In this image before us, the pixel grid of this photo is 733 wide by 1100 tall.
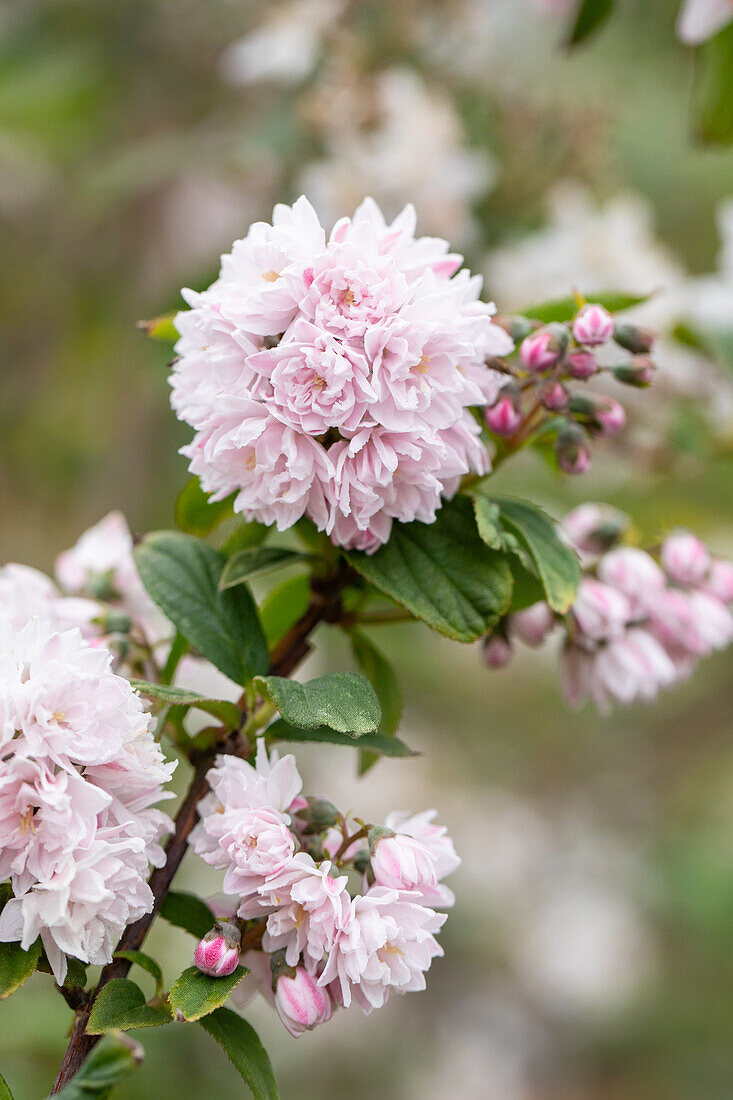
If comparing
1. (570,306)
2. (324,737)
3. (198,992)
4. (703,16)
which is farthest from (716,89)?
(198,992)

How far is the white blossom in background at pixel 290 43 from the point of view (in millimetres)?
1157

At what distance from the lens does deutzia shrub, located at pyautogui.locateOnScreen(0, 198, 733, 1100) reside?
1.08ft

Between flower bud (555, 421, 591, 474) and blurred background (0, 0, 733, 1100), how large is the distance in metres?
0.38

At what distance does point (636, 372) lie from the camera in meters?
0.44

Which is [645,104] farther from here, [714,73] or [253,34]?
[714,73]

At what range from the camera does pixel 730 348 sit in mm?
784

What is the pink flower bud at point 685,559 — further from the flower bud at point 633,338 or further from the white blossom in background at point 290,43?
the white blossom in background at point 290,43

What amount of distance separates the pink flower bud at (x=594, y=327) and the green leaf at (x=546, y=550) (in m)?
0.08

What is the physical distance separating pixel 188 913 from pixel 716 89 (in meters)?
0.61

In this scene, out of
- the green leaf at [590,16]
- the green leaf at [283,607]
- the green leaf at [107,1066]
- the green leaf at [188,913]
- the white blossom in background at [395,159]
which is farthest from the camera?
the white blossom in background at [395,159]

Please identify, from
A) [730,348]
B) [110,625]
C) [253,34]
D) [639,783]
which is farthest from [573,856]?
[110,625]

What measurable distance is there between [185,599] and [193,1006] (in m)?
0.16

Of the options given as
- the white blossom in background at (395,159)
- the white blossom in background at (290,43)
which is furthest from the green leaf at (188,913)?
the white blossom in background at (290,43)

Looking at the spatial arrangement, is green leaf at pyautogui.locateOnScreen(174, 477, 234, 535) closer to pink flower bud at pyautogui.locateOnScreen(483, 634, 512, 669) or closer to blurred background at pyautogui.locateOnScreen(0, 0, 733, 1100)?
pink flower bud at pyautogui.locateOnScreen(483, 634, 512, 669)
